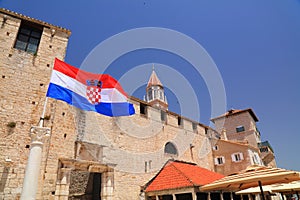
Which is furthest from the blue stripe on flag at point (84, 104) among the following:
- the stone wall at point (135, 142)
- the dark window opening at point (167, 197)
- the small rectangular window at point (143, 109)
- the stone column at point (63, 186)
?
the dark window opening at point (167, 197)

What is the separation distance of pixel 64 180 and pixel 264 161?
2559cm

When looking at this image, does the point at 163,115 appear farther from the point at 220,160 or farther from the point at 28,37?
the point at 28,37

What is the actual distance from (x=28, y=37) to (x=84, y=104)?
18.8 feet

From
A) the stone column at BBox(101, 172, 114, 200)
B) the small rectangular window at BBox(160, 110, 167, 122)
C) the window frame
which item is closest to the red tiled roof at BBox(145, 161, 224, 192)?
the stone column at BBox(101, 172, 114, 200)

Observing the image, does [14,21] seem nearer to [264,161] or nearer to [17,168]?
[17,168]

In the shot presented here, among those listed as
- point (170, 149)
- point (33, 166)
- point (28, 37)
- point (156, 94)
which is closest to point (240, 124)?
point (170, 149)

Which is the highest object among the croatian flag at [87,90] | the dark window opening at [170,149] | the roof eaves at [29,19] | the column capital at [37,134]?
the roof eaves at [29,19]

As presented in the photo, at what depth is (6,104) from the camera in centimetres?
880

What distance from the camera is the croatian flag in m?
7.79

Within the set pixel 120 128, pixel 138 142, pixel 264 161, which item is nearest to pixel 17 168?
pixel 120 128

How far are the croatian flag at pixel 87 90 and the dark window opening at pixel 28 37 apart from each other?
3.67 m

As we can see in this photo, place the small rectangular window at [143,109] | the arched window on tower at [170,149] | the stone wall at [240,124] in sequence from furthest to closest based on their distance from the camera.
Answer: the stone wall at [240,124] → the arched window on tower at [170,149] → the small rectangular window at [143,109]

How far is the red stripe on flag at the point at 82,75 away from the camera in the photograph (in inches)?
325

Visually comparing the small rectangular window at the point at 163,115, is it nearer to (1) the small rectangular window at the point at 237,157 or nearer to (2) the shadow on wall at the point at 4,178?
(1) the small rectangular window at the point at 237,157
